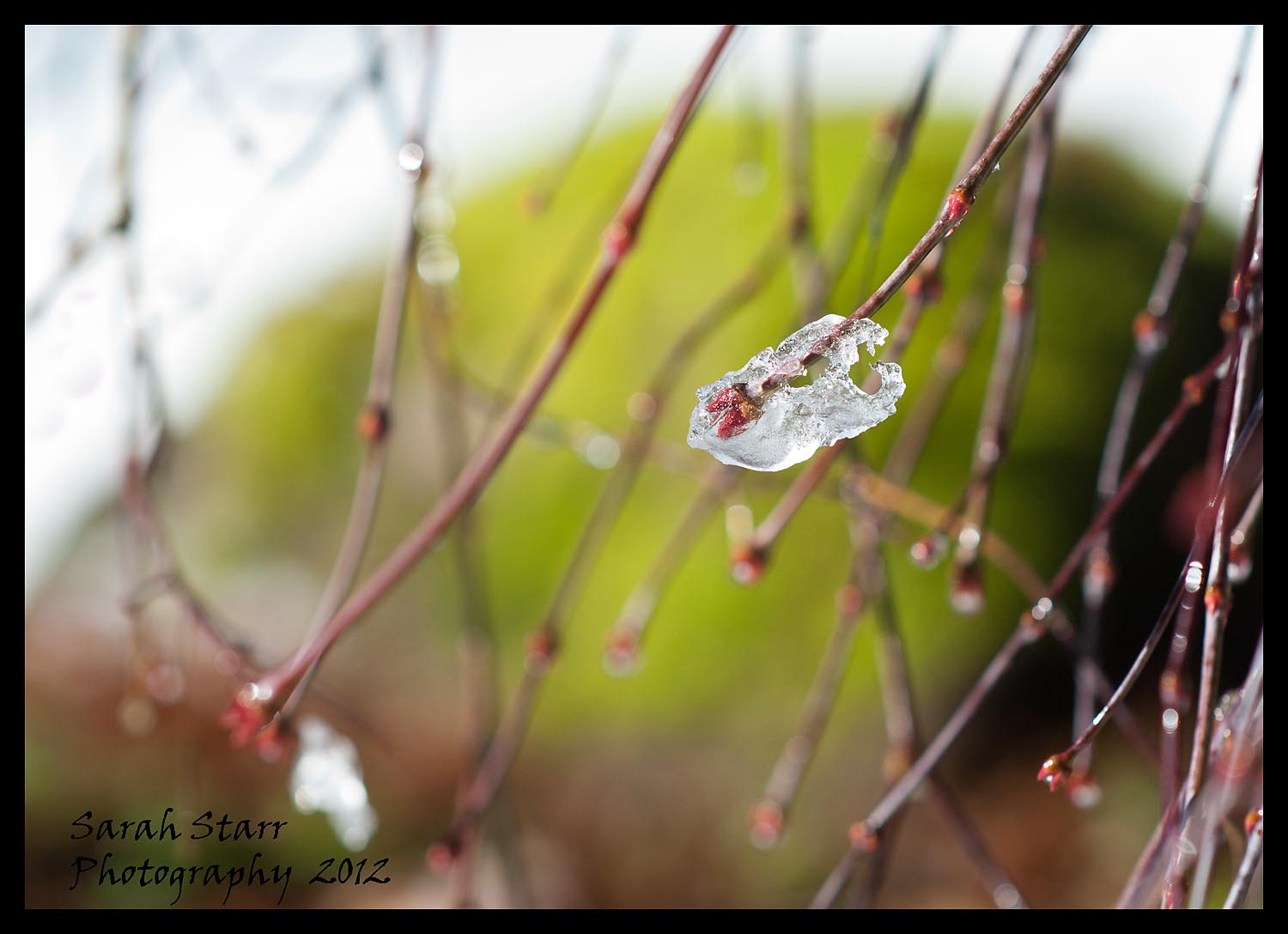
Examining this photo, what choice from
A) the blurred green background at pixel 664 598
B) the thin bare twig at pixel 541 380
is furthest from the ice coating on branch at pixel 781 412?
the blurred green background at pixel 664 598

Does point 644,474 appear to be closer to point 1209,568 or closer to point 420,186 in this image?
point 420,186

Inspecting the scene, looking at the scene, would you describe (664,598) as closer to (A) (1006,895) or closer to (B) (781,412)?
(A) (1006,895)

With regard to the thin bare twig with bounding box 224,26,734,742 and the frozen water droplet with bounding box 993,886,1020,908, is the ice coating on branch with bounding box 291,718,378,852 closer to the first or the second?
the thin bare twig with bounding box 224,26,734,742

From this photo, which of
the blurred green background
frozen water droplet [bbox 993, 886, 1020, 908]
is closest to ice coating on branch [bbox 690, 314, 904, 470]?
frozen water droplet [bbox 993, 886, 1020, 908]

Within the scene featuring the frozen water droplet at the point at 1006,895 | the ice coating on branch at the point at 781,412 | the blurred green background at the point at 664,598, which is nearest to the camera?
the ice coating on branch at the point at 781,412

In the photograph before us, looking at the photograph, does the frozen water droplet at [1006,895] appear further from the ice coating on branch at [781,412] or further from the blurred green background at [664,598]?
the blurred green background at [664,598]

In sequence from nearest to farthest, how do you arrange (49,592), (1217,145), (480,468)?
(480,468)
(1217,145)
(49,592)

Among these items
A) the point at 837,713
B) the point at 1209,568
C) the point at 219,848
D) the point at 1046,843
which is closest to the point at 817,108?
the point at 837,713
